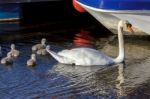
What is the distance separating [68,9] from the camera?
17062 millimetres

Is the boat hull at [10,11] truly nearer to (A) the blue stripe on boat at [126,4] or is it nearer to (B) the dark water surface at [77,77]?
(B) the dark water surface at [77,77]

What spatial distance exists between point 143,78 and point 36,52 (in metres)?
2.82

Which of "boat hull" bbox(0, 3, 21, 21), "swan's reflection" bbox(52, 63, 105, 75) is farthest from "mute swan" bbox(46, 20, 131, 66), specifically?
"boat hull" bbox(0, 3, 21, 21)

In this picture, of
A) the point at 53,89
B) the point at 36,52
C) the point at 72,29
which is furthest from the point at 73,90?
the point at 72,29

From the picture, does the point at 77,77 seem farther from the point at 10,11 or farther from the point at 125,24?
the point at 10,11

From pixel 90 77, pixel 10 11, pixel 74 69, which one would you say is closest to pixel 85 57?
pixel 74 69

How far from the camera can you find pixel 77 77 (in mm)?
10641

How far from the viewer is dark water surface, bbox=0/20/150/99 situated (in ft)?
31.8

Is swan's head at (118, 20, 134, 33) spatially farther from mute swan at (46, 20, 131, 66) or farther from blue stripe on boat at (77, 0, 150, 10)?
mute swan at (46, 20, 131, 66)

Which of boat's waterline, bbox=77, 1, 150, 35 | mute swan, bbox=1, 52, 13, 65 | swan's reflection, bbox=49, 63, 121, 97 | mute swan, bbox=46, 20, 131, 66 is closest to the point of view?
swan's reflection, bbox=49, 63, 121, 97

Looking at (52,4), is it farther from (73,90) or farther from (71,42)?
(73,90)

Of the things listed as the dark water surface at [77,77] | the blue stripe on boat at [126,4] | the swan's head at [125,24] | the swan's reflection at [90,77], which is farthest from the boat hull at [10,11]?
the swan's reflection at [90,77]

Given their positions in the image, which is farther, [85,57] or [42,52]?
[42,52]

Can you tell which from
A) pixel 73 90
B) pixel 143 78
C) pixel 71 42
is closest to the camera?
pixel 73 90
